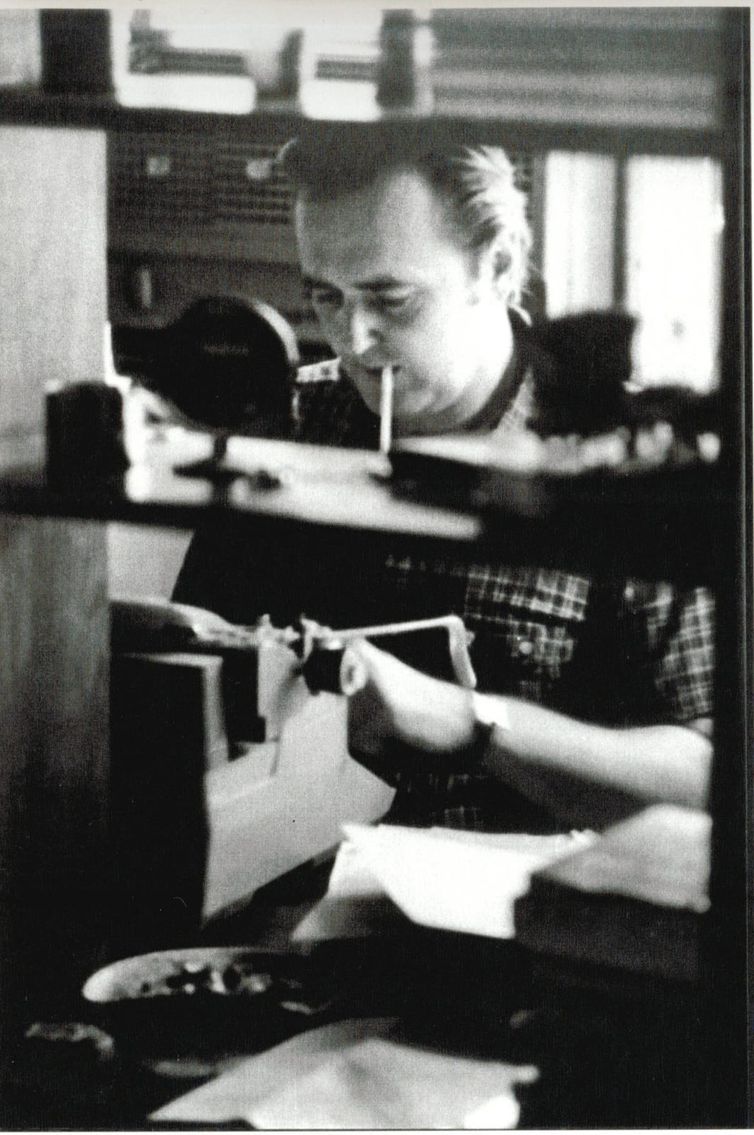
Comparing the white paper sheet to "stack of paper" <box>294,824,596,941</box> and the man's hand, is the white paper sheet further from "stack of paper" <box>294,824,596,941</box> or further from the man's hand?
the man's hand

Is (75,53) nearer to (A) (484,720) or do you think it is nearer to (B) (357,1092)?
(A) (484,720)

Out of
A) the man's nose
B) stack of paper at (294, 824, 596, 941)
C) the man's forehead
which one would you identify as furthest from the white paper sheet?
the man's forehead

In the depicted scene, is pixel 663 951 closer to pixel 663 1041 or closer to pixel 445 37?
pixel 663 1041

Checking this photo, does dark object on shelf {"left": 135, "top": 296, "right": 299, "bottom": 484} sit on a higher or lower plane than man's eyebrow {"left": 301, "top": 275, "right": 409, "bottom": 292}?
lower

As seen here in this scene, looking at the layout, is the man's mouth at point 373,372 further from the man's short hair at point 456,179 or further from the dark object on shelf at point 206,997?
the dark object on shelf at point 206,997

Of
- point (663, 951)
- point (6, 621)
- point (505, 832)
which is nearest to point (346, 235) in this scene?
point (6, 621)

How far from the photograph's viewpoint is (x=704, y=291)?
1.60 meters

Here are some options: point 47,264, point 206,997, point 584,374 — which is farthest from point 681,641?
point 47,264

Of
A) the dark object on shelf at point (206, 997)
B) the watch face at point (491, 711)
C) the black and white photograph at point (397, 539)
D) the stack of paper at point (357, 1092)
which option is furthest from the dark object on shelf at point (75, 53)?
the stack of paper at point (357, 1092)

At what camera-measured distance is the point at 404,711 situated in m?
1.63

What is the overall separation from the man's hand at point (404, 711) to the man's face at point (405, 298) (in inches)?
11.9

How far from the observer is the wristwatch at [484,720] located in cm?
162

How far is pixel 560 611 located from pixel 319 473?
1.12 feet

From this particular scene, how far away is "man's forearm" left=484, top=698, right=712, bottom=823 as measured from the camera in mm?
1601
